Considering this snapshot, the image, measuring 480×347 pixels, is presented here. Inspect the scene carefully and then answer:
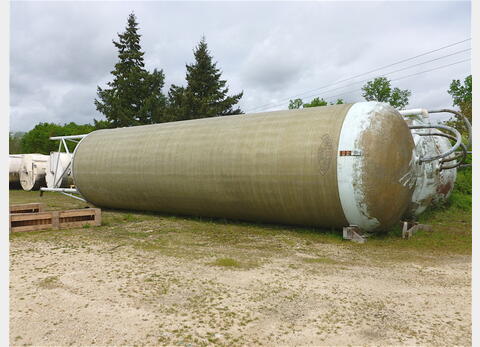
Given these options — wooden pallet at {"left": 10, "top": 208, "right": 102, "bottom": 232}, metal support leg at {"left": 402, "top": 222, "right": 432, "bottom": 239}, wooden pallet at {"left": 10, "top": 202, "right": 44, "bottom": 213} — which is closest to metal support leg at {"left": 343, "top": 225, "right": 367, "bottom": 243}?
metal support leg at {"left": 402, "top": 222, "right": 432, "bottom": 239}

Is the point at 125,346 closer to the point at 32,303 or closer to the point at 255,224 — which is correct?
the point at 32,303

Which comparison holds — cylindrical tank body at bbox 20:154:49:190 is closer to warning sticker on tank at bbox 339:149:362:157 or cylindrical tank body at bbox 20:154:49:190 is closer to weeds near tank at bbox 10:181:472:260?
weeds near tank at bbox 10:181:472:260

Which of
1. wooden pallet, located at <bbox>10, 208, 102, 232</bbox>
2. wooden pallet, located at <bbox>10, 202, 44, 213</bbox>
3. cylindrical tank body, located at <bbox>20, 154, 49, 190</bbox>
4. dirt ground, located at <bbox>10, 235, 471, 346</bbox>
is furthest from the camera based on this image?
cylindrical tank body, located at <bbox>20, 154, 49, 190</bbox>

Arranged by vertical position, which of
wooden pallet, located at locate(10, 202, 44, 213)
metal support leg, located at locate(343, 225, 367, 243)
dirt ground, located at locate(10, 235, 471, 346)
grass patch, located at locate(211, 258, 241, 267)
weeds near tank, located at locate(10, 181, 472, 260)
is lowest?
dirt ground, located at locate(10, 235, 471, 346)

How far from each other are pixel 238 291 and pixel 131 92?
36.0 m

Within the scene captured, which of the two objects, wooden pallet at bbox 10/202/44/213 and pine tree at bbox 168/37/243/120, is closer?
wooden pallet at bbox 10/202/44/213

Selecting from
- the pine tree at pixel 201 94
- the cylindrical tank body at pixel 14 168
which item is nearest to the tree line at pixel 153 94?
the pine tree at pixel 201 94

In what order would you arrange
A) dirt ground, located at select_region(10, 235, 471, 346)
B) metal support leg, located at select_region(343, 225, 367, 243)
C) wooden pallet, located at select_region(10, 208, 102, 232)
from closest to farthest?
dirt ground, located at select_region(10, 235, 471, 346) → metal support leg, located at select_region(343, 225, 367, 243) → wooden pallet, located at select_region(10, 208, 102, 232)

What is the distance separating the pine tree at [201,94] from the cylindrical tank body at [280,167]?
2218 cm

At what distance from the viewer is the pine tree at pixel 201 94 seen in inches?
1409

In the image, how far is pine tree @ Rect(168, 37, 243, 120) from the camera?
1409 inches

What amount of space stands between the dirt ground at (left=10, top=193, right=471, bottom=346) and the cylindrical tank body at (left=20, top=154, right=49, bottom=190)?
17619 mm

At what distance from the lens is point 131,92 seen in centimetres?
3844

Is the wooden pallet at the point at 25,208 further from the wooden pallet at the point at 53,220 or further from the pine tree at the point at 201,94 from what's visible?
the pine tree at the point at 201,94
